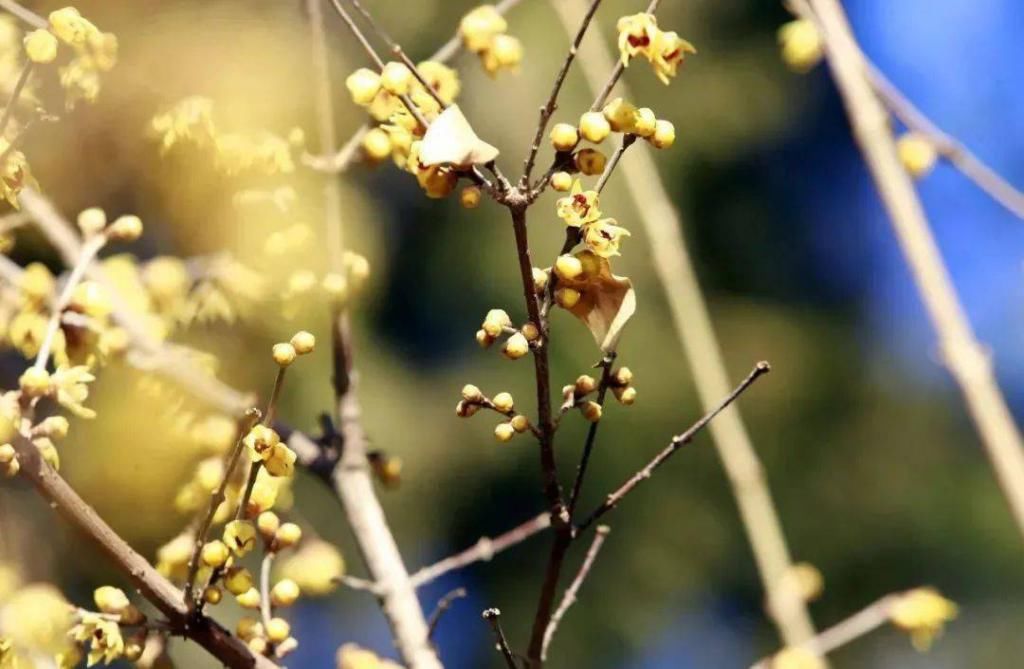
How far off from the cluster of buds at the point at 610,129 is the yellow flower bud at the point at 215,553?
0.64ft

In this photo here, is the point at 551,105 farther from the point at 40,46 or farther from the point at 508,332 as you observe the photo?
the point at 40,46

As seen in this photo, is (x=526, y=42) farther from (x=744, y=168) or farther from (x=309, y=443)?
(x=309, y=443)

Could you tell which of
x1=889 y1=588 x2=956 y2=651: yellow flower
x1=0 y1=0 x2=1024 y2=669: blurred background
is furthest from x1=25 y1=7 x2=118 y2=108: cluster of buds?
x1=0 y1=0 x2=1024 y2=669: blurred background

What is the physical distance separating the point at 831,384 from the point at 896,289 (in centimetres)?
52

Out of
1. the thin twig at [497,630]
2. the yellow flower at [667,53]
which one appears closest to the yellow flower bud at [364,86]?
the yellow flower at [667,53]

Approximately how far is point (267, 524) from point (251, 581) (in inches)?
1.3

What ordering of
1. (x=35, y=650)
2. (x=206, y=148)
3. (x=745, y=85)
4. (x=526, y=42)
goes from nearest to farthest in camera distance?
1. (x=35, y=650)
2. (x=206, y=148)
3. (x=526, y=42)
4. (x=745, y=85)

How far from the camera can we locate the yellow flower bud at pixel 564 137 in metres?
0.40

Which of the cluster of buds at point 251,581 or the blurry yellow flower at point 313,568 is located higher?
the blurry yellow flower at point 313,568

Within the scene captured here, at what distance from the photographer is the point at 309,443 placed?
24.9 inches

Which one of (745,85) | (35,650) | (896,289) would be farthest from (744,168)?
(35,650)

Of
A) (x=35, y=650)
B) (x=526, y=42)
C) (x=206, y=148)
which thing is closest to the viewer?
(x=35, y=650)

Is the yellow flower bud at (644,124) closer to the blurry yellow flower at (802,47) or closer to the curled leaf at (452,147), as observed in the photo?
the curled leaf at (452,147)

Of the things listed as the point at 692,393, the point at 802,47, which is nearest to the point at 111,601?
the point at 802,47
